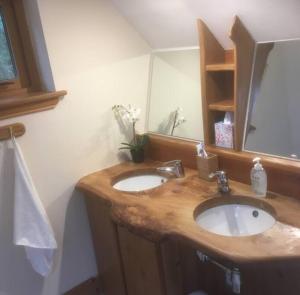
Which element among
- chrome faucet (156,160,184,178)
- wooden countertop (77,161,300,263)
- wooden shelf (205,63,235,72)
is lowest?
wooden countertop (77,161,300,263)

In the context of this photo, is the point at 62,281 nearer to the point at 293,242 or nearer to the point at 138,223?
the point at 138,223

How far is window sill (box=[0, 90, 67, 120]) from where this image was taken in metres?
1.64

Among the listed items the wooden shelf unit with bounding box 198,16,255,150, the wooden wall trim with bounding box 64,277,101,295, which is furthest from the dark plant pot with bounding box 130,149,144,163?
the wooden wall trim with bounding box 64,277,101,295

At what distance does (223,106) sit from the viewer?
164 cm

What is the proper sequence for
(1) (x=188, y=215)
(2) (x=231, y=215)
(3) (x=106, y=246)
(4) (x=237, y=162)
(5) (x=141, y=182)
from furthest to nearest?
(5) (x=141, y=182) < (3) (x=106, y=246) < (4) (x=237, y=162) < (2) (x=231, y=215) < (1) (x=188, y=215)

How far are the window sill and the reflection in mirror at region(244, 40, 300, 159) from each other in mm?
926

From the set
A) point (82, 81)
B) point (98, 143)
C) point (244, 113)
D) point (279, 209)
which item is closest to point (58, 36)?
point (82, 81)

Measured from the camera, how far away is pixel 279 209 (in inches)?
53.6

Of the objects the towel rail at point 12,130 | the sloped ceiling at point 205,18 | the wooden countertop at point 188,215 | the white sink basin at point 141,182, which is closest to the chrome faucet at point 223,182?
the wooden countertop at point 188,215

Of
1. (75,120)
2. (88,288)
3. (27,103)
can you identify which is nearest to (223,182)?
(75,120)

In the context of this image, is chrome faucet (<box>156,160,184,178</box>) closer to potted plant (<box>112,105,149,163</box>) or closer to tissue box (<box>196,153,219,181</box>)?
tissue box (<box>196,153,219,181</box>)

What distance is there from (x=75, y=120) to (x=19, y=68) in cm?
38

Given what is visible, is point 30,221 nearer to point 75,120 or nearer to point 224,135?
point 75,120

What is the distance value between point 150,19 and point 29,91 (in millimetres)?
724
